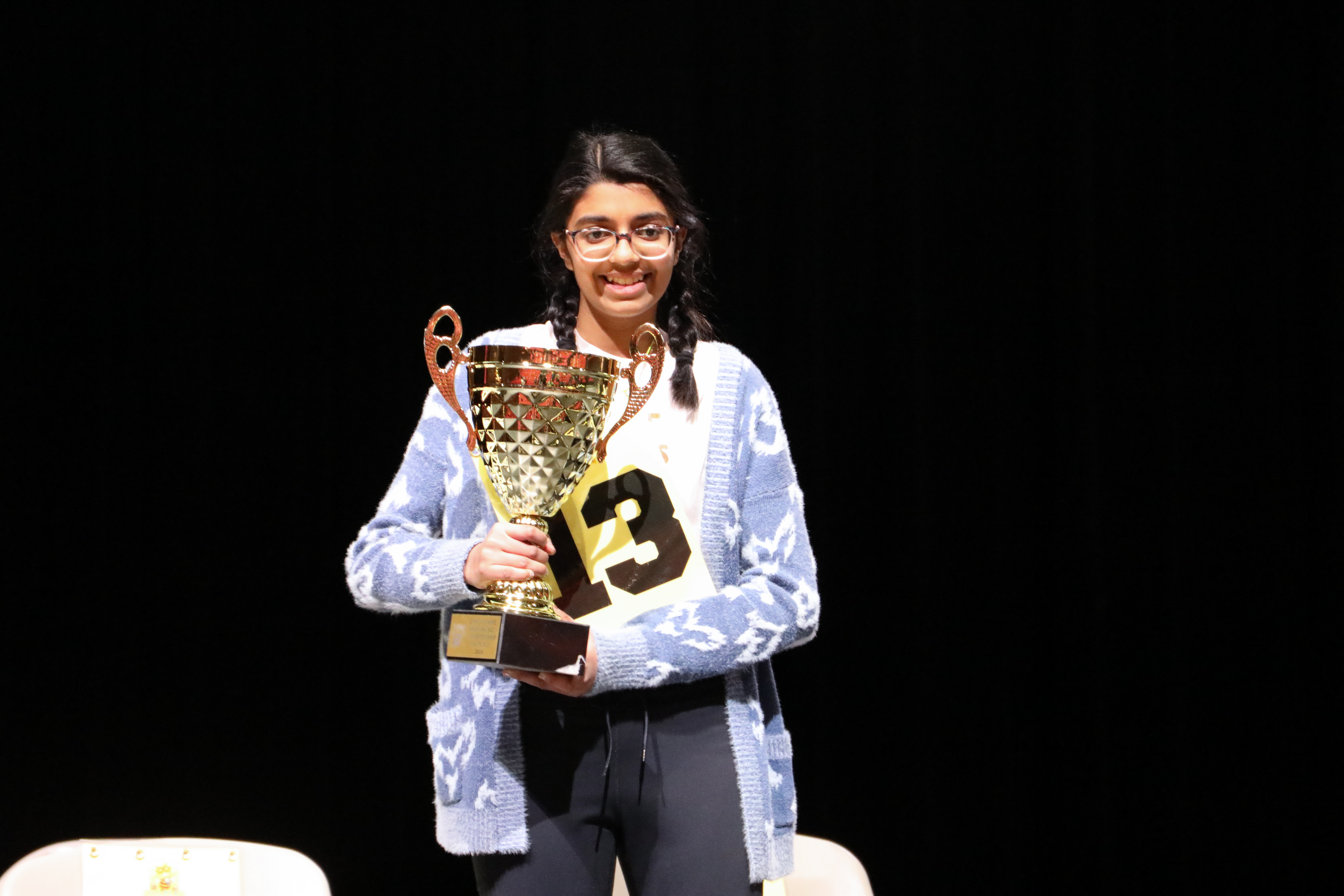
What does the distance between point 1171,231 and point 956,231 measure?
43 cm

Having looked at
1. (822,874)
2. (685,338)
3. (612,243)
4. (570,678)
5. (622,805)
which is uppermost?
(612,243)

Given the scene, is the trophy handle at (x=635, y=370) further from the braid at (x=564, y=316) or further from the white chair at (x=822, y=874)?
the white chair at (x=822, y=874)

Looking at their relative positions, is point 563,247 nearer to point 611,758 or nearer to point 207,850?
point 611,758

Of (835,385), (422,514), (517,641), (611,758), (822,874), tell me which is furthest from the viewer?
(835,385)

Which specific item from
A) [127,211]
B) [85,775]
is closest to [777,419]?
[127,211]

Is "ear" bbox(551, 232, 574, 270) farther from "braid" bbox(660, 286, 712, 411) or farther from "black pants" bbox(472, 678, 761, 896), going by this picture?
"black pants" bbox(472, 678, 761, 896)

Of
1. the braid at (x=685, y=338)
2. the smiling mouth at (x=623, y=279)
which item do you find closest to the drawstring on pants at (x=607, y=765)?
the braid at (x=685, y=338)

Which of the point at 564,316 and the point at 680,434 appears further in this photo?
the point at 564,316

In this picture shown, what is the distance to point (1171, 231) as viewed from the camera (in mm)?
2486

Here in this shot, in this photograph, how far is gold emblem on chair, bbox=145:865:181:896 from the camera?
1601 millimetres

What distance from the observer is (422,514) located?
134 centimetres

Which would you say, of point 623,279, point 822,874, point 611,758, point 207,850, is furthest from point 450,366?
point 822,874

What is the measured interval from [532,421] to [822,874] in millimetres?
940

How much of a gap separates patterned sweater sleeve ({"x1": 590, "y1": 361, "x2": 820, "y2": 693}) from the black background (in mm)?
1104
